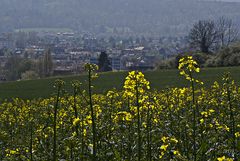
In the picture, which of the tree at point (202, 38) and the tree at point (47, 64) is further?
the tree at point (47, 64)

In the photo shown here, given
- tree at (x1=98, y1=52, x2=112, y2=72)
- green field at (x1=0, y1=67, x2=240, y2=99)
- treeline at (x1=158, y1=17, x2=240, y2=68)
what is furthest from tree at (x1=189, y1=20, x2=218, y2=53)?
green field at (x1=0, y1=67, x2=240, y2=99)

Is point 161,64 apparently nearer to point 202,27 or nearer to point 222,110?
point 202,27

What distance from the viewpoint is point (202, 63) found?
168 ft

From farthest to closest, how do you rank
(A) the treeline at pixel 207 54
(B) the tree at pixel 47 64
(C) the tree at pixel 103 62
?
(B) the tree at pixel 47 64 → (C) the tree at pixel 103 62 → (A) the treeline at pixel 207 54

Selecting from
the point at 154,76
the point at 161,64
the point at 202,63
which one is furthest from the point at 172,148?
the point at 161,64

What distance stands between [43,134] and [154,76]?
30.6m

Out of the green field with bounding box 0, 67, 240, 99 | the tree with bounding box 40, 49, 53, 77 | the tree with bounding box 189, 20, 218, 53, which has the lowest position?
the tree with bounding box 40, 49, 53, 77

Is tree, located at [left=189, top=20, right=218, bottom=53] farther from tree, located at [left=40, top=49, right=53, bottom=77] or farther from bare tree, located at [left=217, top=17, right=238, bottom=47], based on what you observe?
tree, located at [left=40, top=49, right=53, bottom=77]

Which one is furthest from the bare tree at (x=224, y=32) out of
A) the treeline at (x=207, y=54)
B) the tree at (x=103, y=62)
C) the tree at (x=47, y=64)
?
the tree at (x=47, y=64)

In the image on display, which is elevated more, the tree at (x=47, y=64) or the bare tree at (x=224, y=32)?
the bare tree at (x=224, y=32)

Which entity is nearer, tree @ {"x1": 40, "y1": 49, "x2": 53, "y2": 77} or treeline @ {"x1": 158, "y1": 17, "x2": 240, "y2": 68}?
treeline @ {"x1": 158, "y1": 17, "x2": 240, "y2": 68}

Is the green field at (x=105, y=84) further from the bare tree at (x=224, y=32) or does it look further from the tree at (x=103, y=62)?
the bare tree at (x=224, y=32)

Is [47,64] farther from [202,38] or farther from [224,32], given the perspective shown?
[224,32]

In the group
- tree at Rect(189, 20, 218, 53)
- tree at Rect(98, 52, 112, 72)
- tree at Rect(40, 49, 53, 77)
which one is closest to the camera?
tree at Rect(189, 20, 218, 53)
